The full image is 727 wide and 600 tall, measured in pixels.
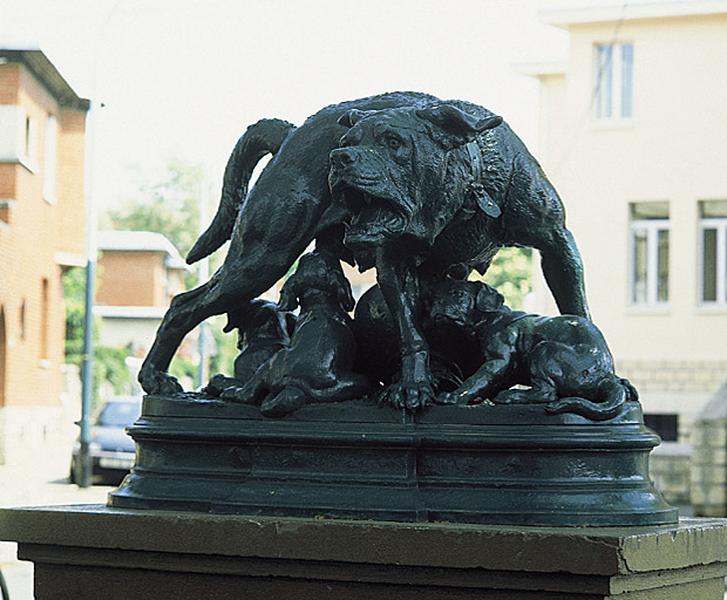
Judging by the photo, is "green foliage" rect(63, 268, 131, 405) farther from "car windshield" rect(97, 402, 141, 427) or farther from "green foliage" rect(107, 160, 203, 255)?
"car windshield" rect(97, 402, 141, 427)

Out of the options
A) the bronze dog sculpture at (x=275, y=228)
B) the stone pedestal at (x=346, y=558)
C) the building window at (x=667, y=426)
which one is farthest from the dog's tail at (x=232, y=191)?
the building window at (x=667, y=426)

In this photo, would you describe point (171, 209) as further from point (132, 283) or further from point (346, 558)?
point (346, 558)

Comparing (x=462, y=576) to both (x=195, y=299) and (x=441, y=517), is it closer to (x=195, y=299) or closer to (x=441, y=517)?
(x=441, y=517)

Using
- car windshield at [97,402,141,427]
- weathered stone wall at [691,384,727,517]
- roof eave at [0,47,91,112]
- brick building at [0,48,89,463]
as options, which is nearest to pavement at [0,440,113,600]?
brick building at [0,48,89,463]

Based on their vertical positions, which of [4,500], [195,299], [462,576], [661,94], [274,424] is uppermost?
[661,94]

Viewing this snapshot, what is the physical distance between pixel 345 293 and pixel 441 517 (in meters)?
0.81

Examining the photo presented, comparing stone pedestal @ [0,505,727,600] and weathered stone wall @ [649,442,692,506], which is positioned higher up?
stone pedestal @ [0,505,727,600]

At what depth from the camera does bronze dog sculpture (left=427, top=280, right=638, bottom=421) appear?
3932mm

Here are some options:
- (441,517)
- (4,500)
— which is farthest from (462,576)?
(4,500)

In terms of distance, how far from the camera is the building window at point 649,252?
25.2 meters

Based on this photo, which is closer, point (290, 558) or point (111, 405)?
point (290, 558)

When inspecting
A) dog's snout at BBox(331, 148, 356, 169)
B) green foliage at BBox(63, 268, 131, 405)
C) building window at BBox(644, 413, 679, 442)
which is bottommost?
building window at BBox(644, 413, 679, 442)

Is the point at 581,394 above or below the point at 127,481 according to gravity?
above

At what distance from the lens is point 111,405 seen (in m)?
21.5
